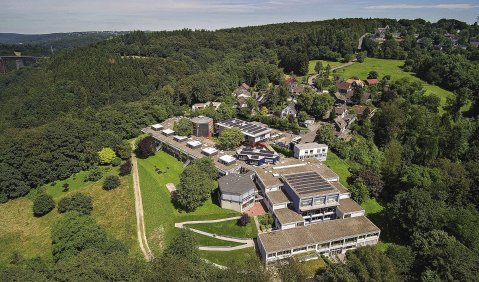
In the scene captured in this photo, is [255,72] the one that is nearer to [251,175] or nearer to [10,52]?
[251,175]

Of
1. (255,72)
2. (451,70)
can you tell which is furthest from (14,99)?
(451,70)

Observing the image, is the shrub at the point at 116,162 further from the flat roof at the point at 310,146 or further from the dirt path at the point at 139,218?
the flat roof at the point at 310,146

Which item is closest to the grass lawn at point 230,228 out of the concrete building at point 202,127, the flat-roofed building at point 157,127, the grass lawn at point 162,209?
the grass lawn at point 162,209

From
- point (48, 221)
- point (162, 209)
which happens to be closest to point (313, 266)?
point (162, 209)

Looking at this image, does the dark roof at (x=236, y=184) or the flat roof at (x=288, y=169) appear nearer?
the dark roof at (x=236, y=184)

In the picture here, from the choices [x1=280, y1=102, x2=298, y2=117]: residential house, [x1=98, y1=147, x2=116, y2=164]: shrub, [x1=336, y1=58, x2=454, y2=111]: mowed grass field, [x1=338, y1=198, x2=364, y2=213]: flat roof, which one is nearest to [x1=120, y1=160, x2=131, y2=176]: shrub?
[x1=98, y1=147, x2=116, y2=164]: shrub

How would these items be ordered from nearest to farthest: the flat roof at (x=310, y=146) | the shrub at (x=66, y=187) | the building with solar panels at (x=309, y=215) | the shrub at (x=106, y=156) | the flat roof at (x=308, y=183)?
the building with solar panels at (x=309, y=215), the flat roof at (x=308, y=183), the shrub at (x=66, y=187), the flat roof at (x=310, y=146), the shrub at (x=106, y=156)

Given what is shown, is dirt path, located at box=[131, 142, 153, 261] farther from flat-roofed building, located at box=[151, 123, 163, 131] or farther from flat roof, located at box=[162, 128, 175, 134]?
flat-roofed building, located at box=[151, 123, 163, 131]
